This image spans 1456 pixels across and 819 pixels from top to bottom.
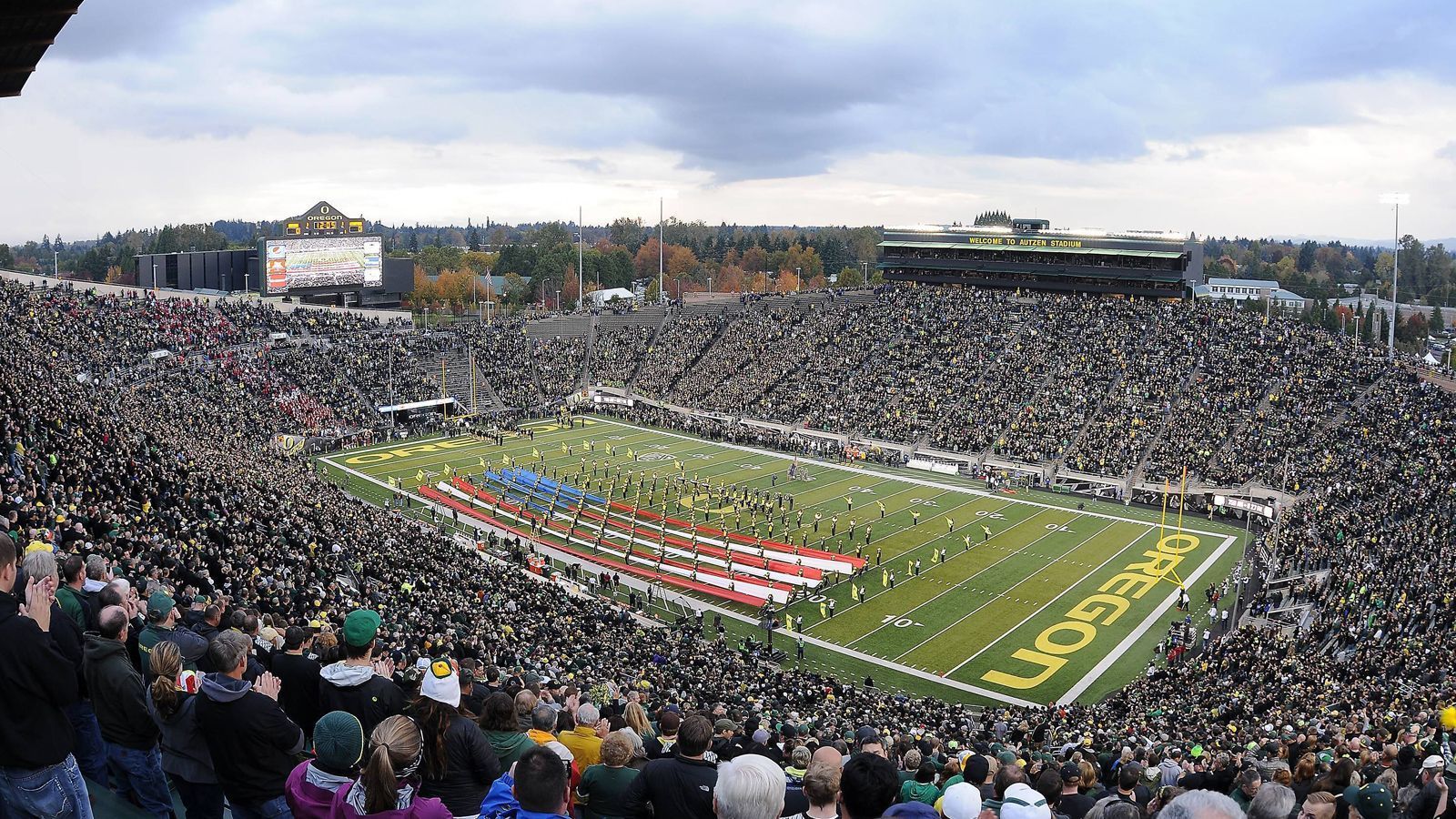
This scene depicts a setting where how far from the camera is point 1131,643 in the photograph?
28938 millimetres

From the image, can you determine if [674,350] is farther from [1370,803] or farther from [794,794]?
[794,794]

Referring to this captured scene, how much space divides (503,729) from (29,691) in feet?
7.57

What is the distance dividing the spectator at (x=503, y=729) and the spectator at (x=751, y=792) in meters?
1.87

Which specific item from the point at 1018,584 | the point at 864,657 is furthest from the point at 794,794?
the point at 1018,584

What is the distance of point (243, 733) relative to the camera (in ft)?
18.0

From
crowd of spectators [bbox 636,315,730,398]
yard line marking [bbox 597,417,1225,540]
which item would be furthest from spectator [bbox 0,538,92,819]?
crowd of spectators [bbox 636,315,730,398]

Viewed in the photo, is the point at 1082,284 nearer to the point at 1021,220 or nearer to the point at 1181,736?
the point at 1021,220

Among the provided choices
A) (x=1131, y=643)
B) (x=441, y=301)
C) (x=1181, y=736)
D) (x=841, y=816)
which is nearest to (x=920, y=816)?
(x=841, y=816)

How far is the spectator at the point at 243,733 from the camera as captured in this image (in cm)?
546

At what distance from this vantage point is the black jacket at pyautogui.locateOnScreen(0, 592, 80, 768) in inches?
184

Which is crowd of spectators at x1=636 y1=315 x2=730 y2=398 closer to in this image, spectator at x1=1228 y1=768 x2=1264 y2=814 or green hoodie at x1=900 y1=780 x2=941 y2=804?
spectator at x1=1228 y1=768 x2=1264 y2=814

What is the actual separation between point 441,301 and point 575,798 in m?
113

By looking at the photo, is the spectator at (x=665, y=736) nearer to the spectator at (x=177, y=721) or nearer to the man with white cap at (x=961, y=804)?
the man with white cap at (x=961, y=804)

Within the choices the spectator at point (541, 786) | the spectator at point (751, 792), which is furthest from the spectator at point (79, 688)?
the spectator at point (751, 792)
